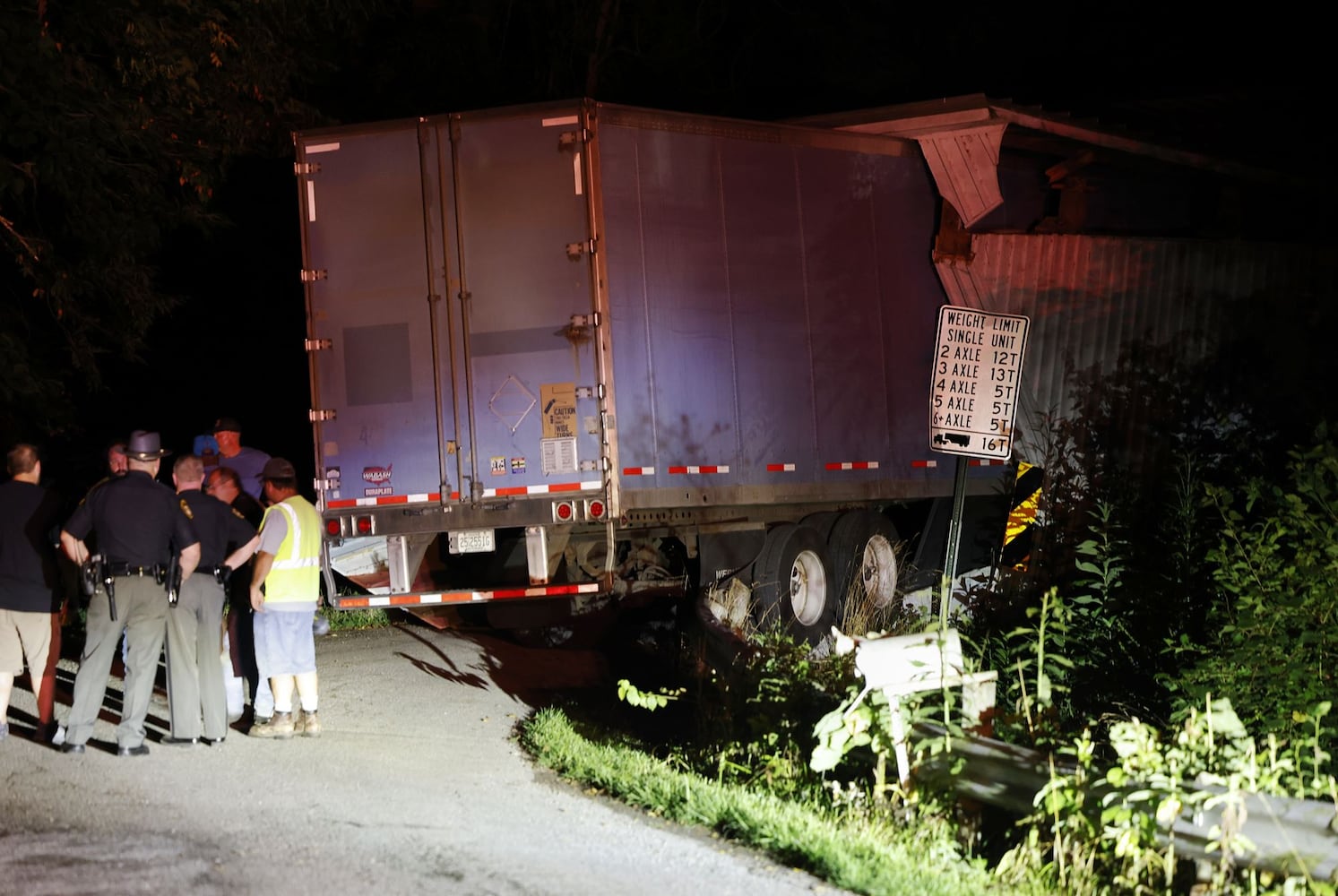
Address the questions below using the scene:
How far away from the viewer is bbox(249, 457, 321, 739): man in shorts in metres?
9.00

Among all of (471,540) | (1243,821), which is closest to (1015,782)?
(1243,821)

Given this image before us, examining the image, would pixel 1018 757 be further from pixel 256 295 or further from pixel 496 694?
pixel 256 295

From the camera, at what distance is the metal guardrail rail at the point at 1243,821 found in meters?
5.09

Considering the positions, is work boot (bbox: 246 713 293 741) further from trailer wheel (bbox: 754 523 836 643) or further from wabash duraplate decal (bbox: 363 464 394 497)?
trailer wheel (bbox: 754 523 836 643)

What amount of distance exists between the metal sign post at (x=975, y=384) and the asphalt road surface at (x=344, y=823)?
345cm

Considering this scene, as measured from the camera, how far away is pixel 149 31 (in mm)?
15062

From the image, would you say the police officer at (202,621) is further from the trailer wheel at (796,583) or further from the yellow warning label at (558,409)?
the trailer wheel at (796,583)

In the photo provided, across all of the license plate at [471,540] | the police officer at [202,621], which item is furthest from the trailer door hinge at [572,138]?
the police officer at [202,621]

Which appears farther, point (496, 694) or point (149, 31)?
point (149, 31)

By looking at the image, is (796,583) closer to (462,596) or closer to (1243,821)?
(462,596)

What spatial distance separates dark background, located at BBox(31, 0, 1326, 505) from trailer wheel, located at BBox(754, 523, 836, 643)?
22.0 feet

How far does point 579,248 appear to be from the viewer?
11133 mm

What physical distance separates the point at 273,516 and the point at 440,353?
2.64 metres

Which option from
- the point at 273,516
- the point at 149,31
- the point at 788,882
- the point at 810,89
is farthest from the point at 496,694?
the point at 810,89
